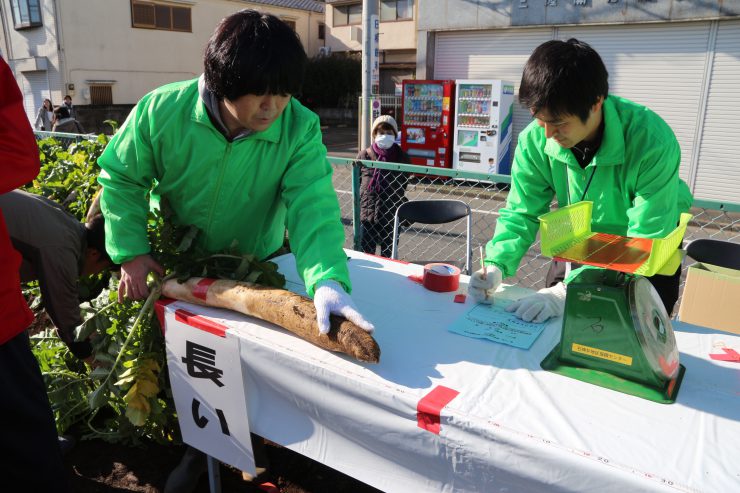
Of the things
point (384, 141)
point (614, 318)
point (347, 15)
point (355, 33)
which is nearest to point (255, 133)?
point (614, 318)

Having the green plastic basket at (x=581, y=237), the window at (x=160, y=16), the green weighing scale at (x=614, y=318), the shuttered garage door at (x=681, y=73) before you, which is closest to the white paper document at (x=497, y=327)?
the green weighing scale at (x=614, y=318)

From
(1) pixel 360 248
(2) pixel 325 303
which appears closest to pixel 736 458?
(2) pixel 325 303

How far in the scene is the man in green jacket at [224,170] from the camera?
1.72 metres

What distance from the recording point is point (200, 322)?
6.06ft

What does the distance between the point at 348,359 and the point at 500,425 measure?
491 millimetres

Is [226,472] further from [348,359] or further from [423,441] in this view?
[423,441]

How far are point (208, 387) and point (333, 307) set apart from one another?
570mm

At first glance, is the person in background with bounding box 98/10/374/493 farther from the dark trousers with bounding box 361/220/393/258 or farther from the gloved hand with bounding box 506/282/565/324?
the dark trousers with bounding box 361/220/393/258

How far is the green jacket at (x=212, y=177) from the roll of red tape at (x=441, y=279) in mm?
438

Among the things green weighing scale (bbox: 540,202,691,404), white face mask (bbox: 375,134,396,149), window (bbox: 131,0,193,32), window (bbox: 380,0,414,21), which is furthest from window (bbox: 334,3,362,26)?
green weighing scale (bbox: 540,202,691,404)

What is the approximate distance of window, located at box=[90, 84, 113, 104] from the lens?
1925 cm

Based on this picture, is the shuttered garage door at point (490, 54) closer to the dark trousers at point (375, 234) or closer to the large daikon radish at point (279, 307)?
the dark trousers at point (375, 234)

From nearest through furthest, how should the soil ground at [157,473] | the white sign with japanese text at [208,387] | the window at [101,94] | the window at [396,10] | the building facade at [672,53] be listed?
the white sign with japanese text at [208,387]
the soil ground at [157,473]
the building facade at [672,53]
the window at [101,94]
the window at [396,10]

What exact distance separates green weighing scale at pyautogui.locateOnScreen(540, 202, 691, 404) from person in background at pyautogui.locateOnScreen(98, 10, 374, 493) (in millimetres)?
627
